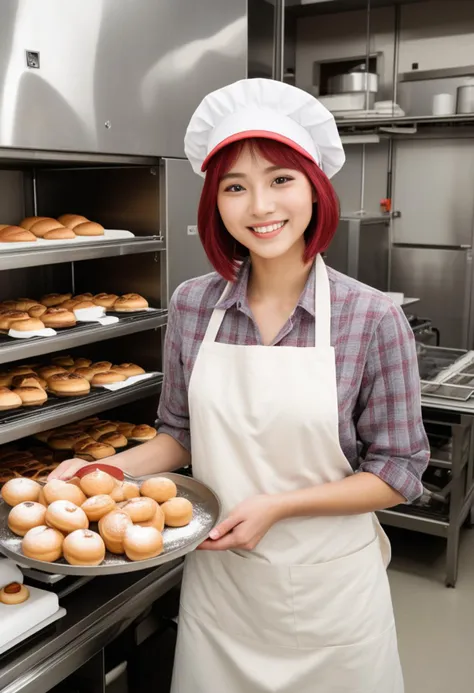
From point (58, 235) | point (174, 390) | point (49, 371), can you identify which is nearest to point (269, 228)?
point (174, 390)

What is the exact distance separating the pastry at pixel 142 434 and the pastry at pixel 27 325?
59cm

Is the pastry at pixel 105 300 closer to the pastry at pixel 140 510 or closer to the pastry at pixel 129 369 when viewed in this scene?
the pastry at pixel 129 369

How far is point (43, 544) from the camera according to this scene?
131 centimetres

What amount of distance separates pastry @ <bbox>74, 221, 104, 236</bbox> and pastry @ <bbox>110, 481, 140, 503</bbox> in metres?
0.97

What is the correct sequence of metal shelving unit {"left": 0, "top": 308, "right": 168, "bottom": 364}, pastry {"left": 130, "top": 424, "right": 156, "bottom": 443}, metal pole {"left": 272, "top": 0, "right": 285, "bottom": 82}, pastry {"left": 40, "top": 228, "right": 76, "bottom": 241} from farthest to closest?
metal pole {"left": 272, "top": 0, "right": 285, "bottom": 82} < pastry {"left": 130, "top": 424, "right": 156, "bottom": 443} < pastry {"left": 40, "top": 228, "right": 76, "bottom": 241} < metal shelving unit {"left": 0, "top": 308, "right": 168, "bottom": 364}

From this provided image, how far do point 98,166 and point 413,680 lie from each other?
7.01ft

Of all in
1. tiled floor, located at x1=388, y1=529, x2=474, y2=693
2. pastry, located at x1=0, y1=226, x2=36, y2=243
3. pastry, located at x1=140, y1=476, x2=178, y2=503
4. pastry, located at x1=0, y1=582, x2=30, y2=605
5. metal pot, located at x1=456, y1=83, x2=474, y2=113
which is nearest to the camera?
pastry, located at x1=140, y1=476, x2=178, y2=503

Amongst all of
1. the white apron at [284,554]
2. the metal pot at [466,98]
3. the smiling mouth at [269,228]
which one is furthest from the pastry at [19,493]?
the metal pot at [466,98]

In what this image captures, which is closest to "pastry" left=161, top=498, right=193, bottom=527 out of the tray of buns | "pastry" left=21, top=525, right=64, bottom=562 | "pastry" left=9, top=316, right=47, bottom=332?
the tray of buns

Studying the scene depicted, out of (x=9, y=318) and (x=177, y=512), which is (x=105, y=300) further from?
(x=177, y=512)

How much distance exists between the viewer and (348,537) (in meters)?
1.50

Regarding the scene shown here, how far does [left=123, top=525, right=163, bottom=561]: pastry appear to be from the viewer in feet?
4.24

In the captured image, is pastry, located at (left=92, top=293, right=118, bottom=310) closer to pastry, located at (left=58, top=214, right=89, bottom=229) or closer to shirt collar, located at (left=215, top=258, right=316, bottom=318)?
pastry, located at (left=58, top=214, right=89, bottom=229)

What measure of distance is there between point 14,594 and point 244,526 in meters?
0.61
